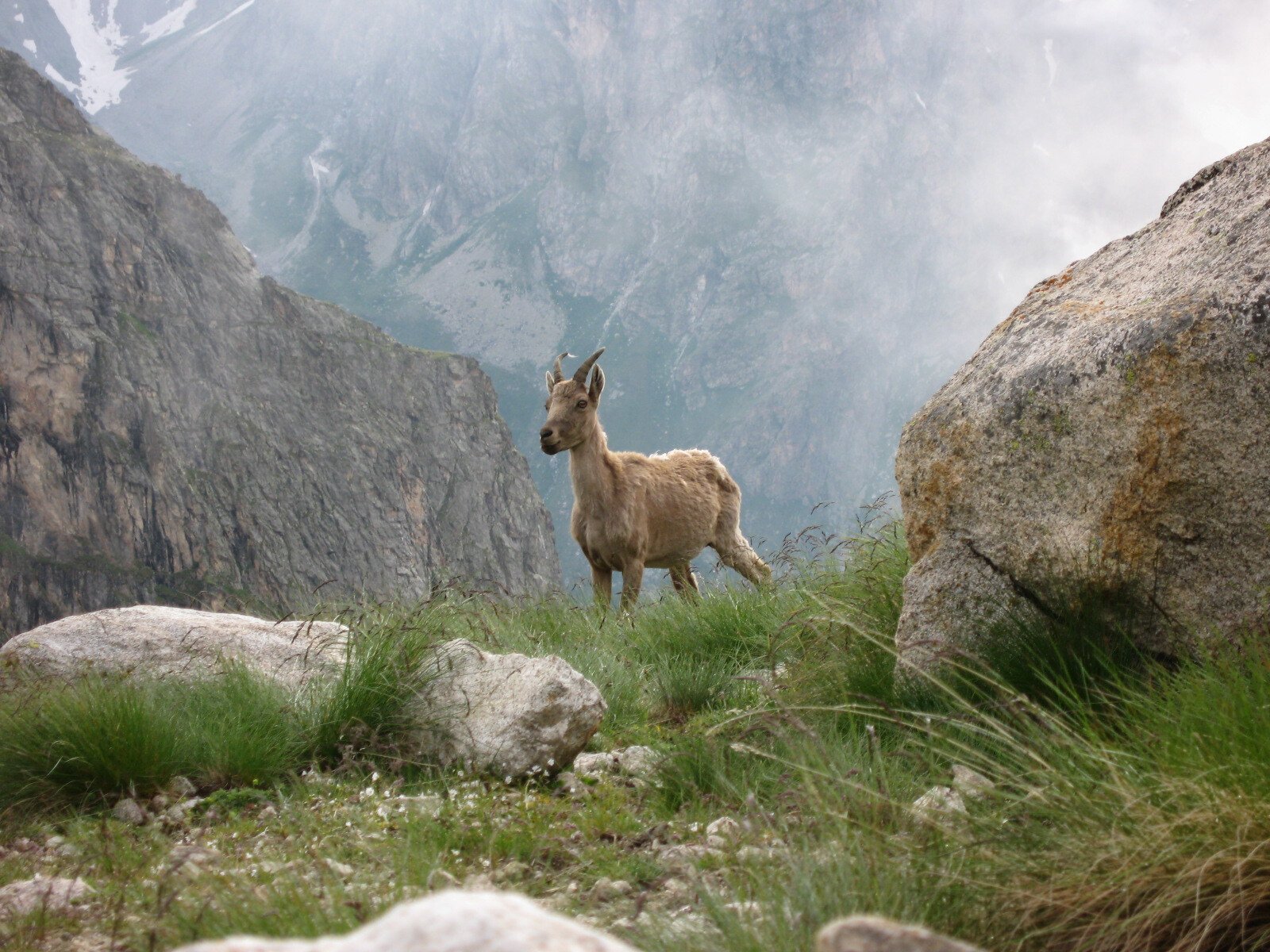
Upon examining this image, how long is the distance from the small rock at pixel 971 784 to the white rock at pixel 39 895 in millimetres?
2869

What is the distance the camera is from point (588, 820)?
419cm

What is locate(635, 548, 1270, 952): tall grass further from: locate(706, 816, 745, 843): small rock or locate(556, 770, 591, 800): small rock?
locate(556, 770, 591, 800): small rock

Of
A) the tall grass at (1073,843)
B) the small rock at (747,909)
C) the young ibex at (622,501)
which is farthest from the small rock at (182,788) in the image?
the young ibex at (622,501)

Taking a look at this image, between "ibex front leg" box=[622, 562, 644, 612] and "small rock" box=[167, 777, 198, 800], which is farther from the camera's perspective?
"ibex front leg" box=[622, 562, 644, 612]

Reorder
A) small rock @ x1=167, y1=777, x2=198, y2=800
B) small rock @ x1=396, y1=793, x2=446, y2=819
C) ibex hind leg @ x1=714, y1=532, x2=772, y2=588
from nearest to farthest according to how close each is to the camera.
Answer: small rock @ x1=396, y1=793, x2=446, y2=819 → small rock @ x1=167, y1=777, x2=198, y2=800 → ibex hind leg @ x1=714, y1=532, x2=772, y2=588

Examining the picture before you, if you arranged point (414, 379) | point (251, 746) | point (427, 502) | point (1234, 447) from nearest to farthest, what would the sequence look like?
point (1234, 447), point (251, 746), point (427, 502), point (414, 379)

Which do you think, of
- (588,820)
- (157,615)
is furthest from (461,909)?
(157,615)

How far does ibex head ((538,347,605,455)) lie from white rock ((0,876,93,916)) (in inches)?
303

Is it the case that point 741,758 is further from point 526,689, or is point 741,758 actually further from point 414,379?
point 414,379

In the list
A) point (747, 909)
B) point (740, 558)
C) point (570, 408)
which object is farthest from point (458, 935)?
point (740, 558)

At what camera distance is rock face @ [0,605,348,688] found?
244 inches

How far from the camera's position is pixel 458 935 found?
1.28 metres

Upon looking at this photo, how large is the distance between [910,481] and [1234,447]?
1.61 metres

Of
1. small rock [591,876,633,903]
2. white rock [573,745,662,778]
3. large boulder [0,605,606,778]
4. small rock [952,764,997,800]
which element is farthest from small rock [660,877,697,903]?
large boulder [0,605,606,778]
